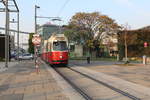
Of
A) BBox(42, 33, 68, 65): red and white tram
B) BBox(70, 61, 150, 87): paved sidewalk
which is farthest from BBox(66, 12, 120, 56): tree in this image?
BBox(70, 61, 150, 87): paved sidewalk

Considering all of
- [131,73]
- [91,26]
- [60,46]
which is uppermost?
[91,26]

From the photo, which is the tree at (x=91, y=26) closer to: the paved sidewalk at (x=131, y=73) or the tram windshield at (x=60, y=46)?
the tram windshield at (x=60, y=46)

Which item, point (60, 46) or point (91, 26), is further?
point (91, 26)

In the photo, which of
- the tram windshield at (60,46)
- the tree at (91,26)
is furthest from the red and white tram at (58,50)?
the tree at (91,26)

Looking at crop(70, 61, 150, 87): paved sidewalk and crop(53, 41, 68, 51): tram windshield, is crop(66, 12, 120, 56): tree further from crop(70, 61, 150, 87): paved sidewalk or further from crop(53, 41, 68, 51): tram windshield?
crop(70, 61, 150, 87): paved sidewalk

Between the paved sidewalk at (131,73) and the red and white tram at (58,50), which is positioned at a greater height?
the red and white tram at (58,50)

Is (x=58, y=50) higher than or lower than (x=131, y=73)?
higher

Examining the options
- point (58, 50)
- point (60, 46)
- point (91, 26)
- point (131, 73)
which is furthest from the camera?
point (91, 26)

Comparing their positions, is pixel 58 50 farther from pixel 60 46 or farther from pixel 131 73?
pixel 131 73

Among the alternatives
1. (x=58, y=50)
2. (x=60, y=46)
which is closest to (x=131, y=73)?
(x=58, y=50)

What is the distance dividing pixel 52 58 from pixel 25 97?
21.1m

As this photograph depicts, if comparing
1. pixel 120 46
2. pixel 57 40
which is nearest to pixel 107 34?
pixel 120 46

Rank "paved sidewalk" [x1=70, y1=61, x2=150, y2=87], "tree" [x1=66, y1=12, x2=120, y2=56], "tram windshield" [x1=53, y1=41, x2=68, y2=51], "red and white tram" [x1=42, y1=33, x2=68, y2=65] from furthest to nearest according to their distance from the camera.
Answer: "tree" [x1=66, y1=12, x2=120, y2=56] → "tram windshield" [x1=53, y1=41, x2=68, y2=51] → "red and white tram" [x1=42, y1=33, x2=68, y2=65] → "paved sidewalk" [x1=70, y1=61, x2=150, y2=87]

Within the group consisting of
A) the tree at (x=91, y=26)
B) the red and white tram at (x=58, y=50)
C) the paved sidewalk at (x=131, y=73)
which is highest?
the tree at (x=91, y=26)
